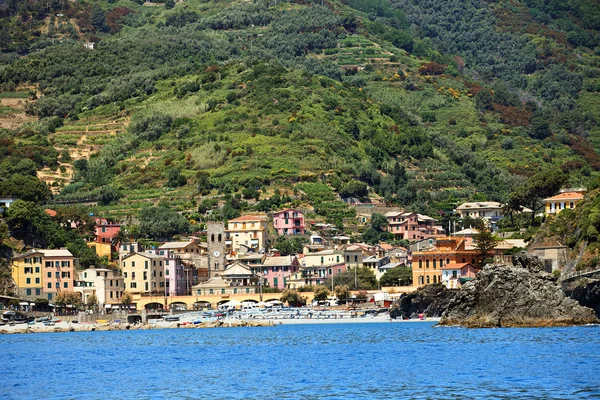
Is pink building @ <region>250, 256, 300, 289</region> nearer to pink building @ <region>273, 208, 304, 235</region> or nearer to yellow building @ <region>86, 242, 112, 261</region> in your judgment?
pink building @ <region>273, 208, 304, 235</region>

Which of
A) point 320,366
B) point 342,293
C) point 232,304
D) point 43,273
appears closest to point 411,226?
point 342,293

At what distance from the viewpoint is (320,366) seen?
62.7m

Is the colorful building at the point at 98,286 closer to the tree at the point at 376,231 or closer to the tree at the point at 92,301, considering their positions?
the tree at the point at 92,301

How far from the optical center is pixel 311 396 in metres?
49.2

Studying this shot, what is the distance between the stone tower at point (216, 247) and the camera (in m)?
125

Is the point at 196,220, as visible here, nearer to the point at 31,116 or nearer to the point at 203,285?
the point at 203,285

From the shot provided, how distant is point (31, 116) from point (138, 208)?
165 ft

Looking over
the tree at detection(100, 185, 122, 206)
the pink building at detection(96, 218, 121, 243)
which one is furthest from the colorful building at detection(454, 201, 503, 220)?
the tree at detection(100, 185, 122, 206)

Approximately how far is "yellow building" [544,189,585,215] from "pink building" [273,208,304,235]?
92.3 feet

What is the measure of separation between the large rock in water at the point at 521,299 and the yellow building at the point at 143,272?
142ft

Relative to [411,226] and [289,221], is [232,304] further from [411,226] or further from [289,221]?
[411,226]

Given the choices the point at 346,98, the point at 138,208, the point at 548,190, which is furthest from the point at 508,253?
the point at 346,98

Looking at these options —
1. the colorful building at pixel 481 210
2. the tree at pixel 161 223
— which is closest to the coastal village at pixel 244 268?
the tree at pixel 161 223

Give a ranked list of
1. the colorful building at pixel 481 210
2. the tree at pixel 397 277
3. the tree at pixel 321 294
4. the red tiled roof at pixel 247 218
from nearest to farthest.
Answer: the tree at pixel 397 277, the tree at pixel 321 294, the red tiled roof at pixel 247 218, the colorful building at pixel 481 210
